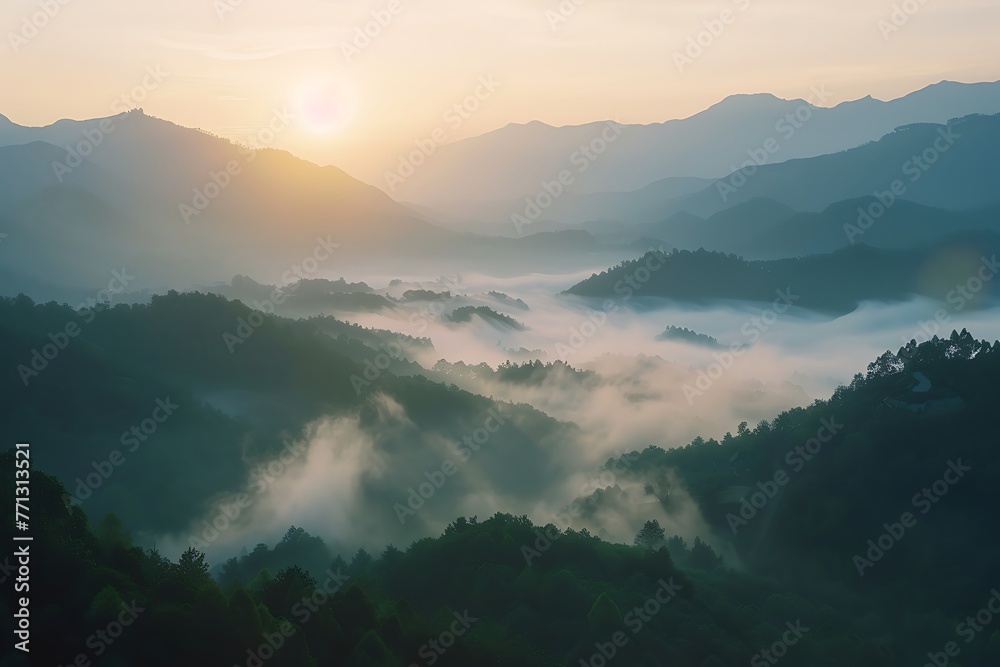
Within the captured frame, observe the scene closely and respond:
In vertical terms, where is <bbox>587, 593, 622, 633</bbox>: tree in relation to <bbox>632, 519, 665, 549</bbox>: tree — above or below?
below

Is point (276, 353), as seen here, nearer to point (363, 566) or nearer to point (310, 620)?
point (363, 566)

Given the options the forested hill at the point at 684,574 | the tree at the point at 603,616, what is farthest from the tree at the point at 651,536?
the tree at the point at 603,616

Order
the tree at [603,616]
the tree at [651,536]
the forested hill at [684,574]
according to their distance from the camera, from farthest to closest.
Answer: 1. the tree at [651,536]
2. the tree at [603,616]
3. the forested hill at [684,574]

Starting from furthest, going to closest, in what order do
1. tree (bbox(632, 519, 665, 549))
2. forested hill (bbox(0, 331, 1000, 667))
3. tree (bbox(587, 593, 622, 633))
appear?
tree (bbox(632, 519, 665, 549)), tree (bbox(587, 593, 622, 633)), forested hill (bbox(0, 331, 1000, 667))

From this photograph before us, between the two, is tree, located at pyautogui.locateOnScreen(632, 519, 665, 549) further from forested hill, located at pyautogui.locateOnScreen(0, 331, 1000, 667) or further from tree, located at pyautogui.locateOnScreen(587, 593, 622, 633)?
tree, located at pyautogui.locateOnScreen(587, 593, 622, 633)

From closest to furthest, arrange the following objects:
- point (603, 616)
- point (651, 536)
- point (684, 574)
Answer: point (603, 616)
point (684, 574)
point (651, 536)

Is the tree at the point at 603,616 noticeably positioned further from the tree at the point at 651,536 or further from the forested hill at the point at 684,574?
the tree at the point at 651,536

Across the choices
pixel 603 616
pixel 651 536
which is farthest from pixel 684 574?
pixel 651 536

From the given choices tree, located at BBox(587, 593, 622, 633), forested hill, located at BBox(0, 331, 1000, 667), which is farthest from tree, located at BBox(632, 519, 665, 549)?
tree, located at BBox(587, 593, 622, 633)

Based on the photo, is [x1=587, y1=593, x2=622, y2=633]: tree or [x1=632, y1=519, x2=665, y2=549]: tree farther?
[x1=632, y1=519, x2=665, y2=549]: tree

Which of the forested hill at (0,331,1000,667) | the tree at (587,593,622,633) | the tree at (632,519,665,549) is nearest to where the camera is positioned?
the forested hill at (0,331,1000,667)

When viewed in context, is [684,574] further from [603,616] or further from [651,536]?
[651,536]
